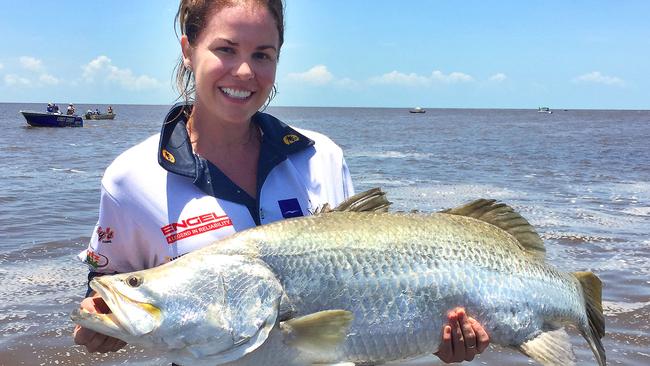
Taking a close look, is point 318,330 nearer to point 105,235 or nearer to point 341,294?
point 341,294

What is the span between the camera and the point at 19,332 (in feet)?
22.4

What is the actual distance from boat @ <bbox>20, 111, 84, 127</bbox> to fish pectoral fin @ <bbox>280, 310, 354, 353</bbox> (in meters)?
51.9

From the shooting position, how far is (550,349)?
3.06 m

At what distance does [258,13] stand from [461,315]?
1.68 metres

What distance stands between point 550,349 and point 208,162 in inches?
75.3

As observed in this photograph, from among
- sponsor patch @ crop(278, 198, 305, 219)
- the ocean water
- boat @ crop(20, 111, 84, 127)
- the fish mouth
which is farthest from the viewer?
boat @ crop(20, 111, 84, 127)

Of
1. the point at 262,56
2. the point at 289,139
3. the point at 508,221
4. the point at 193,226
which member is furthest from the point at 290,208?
the point at 508,221

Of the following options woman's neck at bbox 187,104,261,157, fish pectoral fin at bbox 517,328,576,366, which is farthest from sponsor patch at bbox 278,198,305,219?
fish pectoral fin at bbox 517,328,576,366

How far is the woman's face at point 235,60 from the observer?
9.60ft

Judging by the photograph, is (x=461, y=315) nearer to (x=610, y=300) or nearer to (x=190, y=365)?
(x=190, y=365)

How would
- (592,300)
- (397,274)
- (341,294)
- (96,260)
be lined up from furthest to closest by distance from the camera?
(592,300) → (96,260) → (397,274) → (341,294)

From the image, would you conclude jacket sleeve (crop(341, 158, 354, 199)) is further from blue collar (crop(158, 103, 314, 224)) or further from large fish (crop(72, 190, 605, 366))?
large fish (crop(72, 190, 605, 366))

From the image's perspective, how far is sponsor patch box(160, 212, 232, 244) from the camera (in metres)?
2.94

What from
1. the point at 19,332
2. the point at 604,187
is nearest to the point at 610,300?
the point at 19,332
